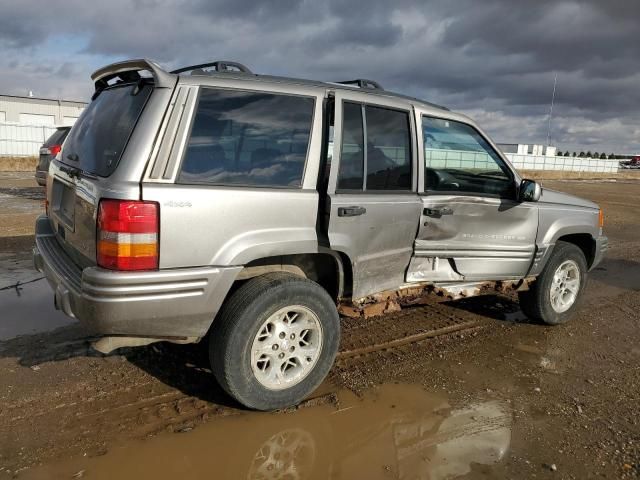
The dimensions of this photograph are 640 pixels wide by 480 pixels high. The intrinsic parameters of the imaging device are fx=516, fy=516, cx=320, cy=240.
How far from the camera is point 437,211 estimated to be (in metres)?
4.11

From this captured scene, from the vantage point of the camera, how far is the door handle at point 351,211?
3487 mm

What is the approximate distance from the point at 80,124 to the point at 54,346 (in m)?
1.80

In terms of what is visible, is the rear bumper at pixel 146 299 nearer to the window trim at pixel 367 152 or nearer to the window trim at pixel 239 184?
the window trim at pixel 239 184

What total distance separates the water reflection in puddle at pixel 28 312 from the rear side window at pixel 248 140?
2.60 meters

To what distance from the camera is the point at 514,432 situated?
3266 millimetres

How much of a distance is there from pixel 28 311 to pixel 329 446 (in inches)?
139

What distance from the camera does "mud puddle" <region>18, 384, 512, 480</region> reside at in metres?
2.75

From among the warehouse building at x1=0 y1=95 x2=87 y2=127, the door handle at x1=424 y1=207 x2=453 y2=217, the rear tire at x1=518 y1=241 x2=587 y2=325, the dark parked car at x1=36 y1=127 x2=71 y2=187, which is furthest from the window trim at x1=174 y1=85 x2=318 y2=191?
the warehouse building at x1=0 y1=95 x2=87 y2=127


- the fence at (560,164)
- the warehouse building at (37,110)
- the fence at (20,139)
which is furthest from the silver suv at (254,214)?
the fence at (560,164)

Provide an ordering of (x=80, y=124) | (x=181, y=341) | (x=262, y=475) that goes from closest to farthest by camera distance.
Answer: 1. (x=262, y=475)
2. (x=181, y=341)
3. (x=80, y=124)

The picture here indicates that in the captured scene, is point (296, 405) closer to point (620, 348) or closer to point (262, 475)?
point (262, 475)

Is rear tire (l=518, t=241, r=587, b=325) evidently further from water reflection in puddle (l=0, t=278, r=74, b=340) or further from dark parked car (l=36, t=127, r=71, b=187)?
dark parked car (l=36, t=127, r=71, b=187)

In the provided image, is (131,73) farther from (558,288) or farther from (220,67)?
(558,288)

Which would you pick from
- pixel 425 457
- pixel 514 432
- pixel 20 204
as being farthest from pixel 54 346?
pixel 20 204
